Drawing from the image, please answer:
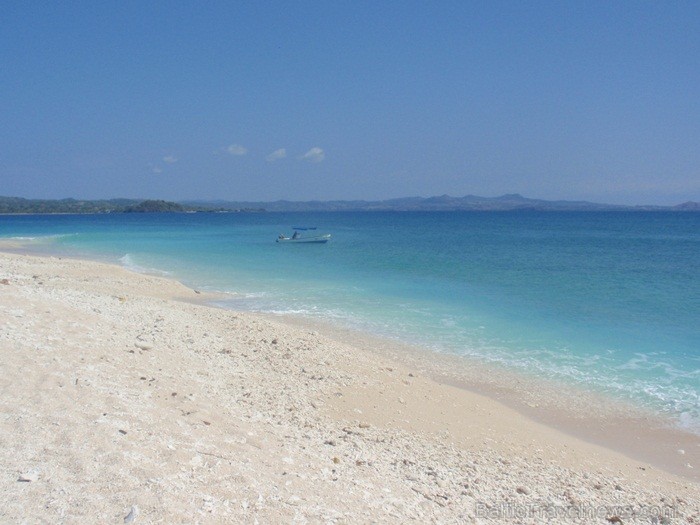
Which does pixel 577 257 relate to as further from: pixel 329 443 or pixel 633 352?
pixel 329 443

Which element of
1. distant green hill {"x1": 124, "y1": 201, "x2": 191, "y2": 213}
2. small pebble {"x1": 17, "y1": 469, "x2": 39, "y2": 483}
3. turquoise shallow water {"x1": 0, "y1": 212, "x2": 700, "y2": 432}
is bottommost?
turquoise shallow water {"x1": 0, "y1": 212, "x2": 700, "y2": 432}

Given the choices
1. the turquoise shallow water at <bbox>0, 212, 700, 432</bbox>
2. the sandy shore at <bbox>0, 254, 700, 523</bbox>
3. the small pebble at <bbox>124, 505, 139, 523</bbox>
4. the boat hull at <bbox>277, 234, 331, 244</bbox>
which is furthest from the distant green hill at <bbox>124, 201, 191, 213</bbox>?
the small pebble at <bbox>124, 505, 139, 523</bbox>

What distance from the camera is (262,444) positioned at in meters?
6.17

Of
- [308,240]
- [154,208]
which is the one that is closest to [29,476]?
[308,240]

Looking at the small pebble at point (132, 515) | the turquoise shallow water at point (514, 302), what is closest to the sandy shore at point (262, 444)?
the small pebble at point (132, 515)

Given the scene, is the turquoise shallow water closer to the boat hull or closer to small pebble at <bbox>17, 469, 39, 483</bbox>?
the boat hull

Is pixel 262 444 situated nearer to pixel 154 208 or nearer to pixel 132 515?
pixel 132 515

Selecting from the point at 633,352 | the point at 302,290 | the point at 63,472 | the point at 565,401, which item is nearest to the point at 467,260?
the point at 302,290

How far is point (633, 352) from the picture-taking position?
13.5m

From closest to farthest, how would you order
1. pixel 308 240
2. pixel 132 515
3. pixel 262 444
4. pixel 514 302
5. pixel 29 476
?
pixel 132 515, pixel 29 476, pixel 262 444, pixel 514 302, pixel 308 240

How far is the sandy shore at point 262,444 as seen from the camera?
465cm

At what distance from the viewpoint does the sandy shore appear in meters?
4.65

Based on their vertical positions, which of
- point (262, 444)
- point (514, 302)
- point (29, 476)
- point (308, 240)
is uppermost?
point (29, 476)

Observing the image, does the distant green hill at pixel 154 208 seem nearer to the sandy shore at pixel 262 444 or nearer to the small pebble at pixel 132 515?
the sandy shore at pixel 262 444
